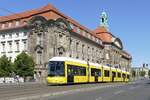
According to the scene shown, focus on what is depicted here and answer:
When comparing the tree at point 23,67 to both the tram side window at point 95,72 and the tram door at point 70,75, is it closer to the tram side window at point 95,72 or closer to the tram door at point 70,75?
the tram side window at point 95,72

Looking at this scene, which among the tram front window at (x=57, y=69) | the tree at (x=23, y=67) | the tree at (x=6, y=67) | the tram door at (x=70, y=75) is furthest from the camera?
the tree at (x=6, y=67)

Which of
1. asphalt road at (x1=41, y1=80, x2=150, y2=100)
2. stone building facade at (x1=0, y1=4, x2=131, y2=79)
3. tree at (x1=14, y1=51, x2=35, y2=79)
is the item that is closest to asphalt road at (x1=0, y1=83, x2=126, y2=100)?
asphalt road at (x1=41, y1=80, x2=150, y2=100)

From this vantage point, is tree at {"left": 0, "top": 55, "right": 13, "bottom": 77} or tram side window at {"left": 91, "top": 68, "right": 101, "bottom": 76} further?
tree at {"left": 0, "top": 55, "right": 13, "bottom": 77}

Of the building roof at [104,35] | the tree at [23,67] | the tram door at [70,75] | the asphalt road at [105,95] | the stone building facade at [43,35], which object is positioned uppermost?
the building roof at [104,35]

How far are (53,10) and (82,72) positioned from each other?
49.5 meters

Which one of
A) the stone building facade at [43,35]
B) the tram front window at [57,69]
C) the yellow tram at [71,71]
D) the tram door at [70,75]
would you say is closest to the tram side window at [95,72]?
the yellow tram at [71,71]

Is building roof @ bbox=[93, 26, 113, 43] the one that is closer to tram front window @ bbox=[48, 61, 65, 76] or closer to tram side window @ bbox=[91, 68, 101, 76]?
tram side window @ bbox=[91, 68, 101, 76]

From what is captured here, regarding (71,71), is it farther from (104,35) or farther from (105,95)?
(104,35)

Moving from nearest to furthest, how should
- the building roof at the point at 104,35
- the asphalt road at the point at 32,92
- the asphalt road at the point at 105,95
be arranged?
the asphalt road at the point at 32,92
the asphalt road at the point at 105,95
the building roof at the point at 104,35

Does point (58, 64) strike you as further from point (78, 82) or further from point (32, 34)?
point (32, 34)

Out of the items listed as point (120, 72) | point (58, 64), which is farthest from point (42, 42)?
point (58, 64)

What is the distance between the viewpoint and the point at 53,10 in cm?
9944

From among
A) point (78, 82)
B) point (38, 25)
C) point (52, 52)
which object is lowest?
point (78, 82)

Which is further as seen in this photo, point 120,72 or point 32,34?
point 32,34
